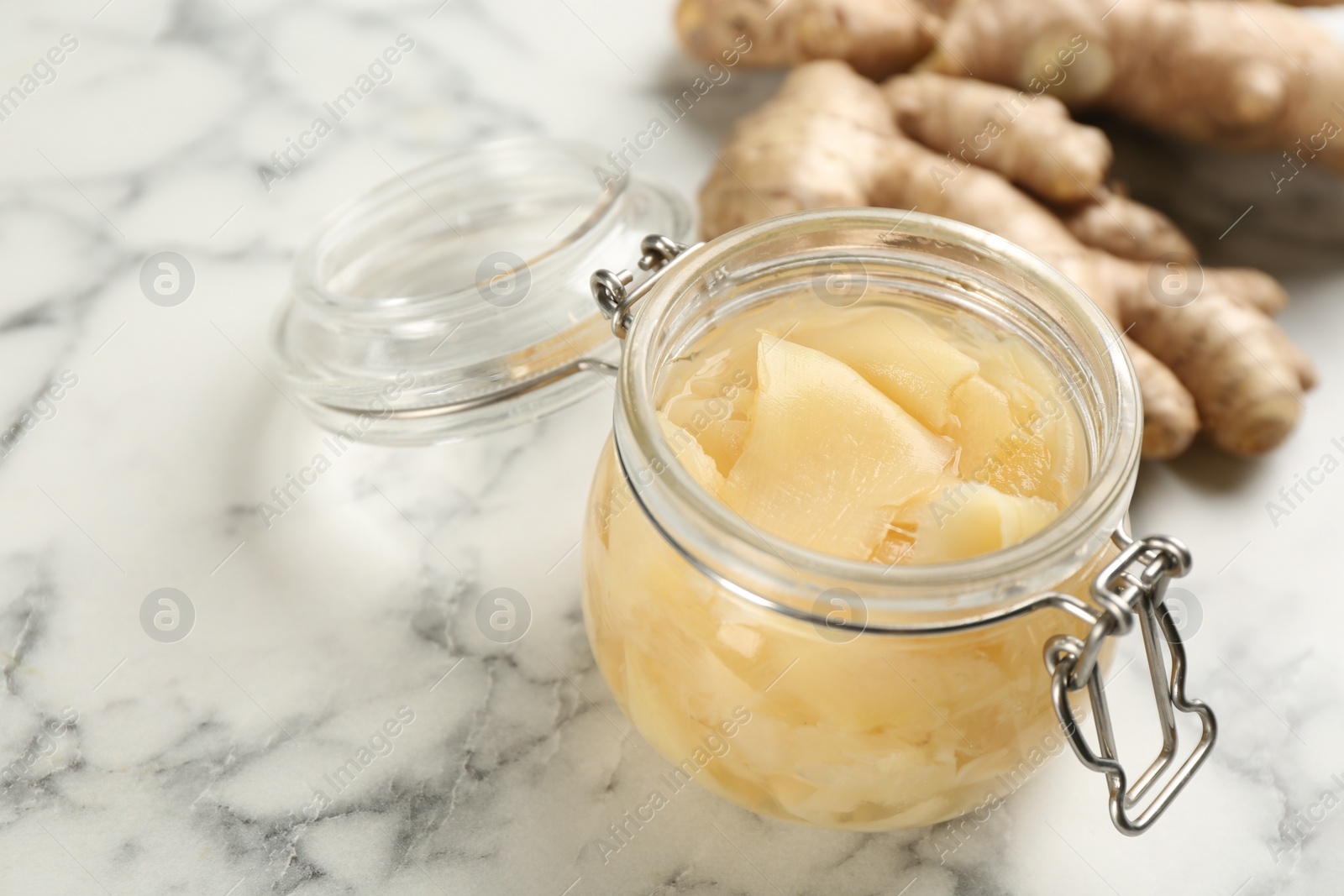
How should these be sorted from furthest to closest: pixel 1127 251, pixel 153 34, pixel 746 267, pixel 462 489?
1. pixel 153 34
2. pixel 1127 251
3. pixel 462 489
4. pixel 746 267

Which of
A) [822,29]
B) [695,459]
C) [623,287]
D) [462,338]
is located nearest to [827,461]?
[695,459]

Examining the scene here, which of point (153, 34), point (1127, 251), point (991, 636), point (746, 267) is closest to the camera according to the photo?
point (991, 636)

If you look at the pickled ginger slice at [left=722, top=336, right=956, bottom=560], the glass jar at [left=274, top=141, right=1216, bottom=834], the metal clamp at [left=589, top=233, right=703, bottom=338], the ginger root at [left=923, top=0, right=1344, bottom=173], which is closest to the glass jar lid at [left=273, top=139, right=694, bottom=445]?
the glass jar at [left=274, top=141, right=1216, bottom=834]

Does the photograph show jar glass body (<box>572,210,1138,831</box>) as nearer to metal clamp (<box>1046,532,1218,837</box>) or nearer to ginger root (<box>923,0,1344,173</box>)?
metal clamp (<box>1046,532,1218,837</box>)

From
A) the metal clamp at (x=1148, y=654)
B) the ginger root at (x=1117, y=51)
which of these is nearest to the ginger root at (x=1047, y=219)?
the ginger root at (x=1117, y=51)

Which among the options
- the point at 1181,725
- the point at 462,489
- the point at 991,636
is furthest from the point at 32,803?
the point at 1181,725

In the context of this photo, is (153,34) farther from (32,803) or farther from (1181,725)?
(1181,725)
